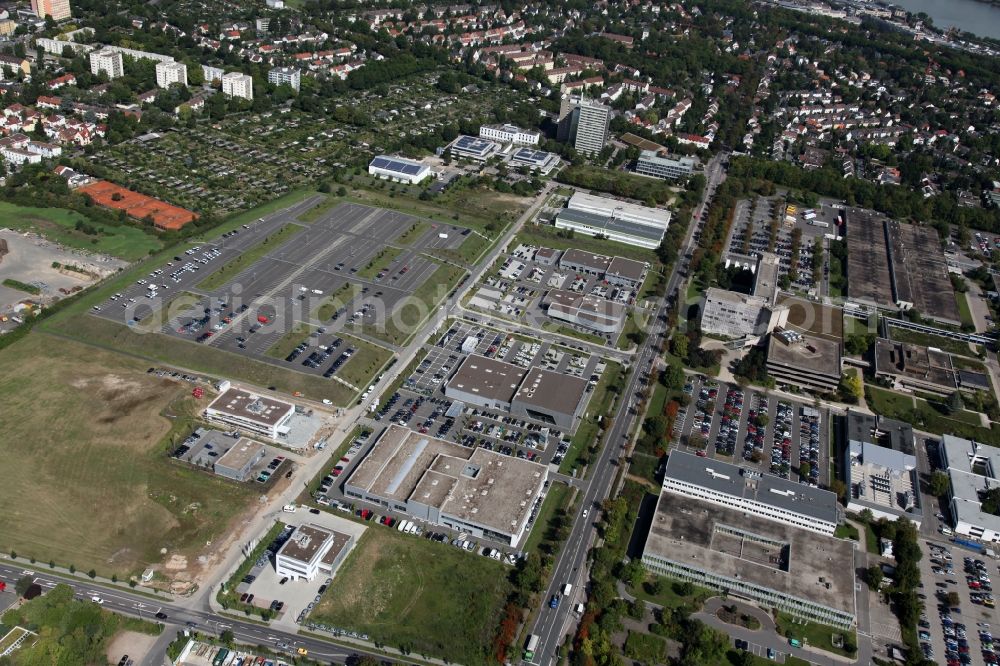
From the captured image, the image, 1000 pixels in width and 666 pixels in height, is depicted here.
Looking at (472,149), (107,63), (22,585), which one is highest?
(107,63)

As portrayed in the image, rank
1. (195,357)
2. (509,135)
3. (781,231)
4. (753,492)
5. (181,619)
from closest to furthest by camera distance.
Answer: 1. (181,619)
2. (753,492)
3. (195,357)
4. (781,231)
5. (509,135)

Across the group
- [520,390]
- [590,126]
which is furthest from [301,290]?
[590,126]

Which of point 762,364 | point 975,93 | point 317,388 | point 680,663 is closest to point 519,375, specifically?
point 317,388

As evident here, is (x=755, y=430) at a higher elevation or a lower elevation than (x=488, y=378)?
lower

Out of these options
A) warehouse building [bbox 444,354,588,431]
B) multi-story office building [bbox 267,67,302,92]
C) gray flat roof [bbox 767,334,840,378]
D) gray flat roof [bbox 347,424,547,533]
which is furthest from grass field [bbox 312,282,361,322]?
multi-story office building [bbox 267,67,302,92]

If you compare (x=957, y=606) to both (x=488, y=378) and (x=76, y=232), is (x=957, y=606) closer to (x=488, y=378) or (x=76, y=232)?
(x=488, y=378)

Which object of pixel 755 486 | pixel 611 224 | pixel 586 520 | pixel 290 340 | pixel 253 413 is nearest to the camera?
pixel 586 520

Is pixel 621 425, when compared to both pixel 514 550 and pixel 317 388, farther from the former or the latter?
pixel 317 388
